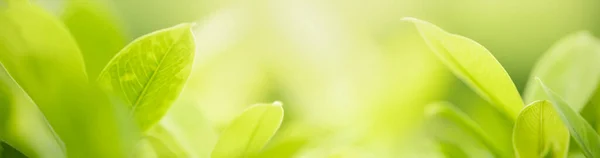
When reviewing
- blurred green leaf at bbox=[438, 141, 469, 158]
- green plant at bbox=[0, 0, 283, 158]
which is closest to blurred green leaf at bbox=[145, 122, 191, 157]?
green plant at bbox=[0, 0, 283, 158]

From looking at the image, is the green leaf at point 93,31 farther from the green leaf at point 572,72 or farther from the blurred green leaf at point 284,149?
the green leaf at point 572,72

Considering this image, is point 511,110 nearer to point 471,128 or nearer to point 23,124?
point 471,128

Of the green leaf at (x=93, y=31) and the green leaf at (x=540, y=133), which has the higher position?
the green leaf at (x=93, y=31)

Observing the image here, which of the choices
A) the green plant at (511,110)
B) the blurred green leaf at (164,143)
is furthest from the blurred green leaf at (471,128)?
the blurred green leaf at (164,143)

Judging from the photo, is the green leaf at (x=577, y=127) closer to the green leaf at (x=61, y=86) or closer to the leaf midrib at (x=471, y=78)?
the leaf midrib at (x=471, y=78)

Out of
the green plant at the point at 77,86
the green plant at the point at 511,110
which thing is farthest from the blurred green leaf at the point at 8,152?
the green plant at the point at 511,110

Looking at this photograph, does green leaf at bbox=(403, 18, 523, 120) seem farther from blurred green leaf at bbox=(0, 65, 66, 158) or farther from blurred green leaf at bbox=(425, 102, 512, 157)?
blurred green leaf at bbox=(0, 65, 66, 158)

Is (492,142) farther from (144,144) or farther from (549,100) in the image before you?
(144,144)

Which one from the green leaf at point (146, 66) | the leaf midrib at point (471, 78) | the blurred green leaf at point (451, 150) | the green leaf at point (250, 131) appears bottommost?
the blurred green leaf at point (451, 150)
